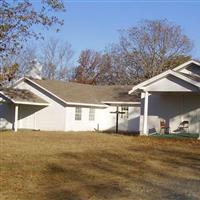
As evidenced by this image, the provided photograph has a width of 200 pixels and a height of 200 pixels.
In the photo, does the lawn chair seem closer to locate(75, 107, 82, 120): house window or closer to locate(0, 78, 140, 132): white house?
locate(0, 78, 140, 132): white house

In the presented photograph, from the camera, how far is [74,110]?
36.3m

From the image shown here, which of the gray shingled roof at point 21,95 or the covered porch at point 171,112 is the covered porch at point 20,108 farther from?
the covered porch at point 171,112

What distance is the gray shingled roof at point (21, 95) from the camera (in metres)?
35.3

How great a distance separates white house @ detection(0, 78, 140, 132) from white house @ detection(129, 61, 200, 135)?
559 cm

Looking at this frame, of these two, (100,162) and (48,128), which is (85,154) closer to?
(100,162)

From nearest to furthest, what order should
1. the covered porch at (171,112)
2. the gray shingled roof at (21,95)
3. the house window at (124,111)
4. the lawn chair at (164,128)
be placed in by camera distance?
the covered porch at (171,112) → the lawn chair at (164,128) → the gray shingled roof at (21,95) → the house window at (124,111)

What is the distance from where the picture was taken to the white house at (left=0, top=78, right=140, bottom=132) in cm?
3569

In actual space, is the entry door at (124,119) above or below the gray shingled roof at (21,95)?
below

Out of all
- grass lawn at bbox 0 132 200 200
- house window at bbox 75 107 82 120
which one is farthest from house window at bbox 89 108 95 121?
grass lawn at bbox 0 132 200 200

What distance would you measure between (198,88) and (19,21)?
11.5m

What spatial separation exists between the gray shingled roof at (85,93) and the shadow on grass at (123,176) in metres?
18.2

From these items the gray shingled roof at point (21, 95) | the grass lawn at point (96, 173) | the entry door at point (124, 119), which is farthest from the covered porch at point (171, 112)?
the grass lawn at point (96, 173)

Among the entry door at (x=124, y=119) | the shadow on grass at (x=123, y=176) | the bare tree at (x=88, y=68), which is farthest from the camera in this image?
the bare tree at (x=88, y=68)

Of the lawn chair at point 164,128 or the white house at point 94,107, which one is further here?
the white house at point 94,107
